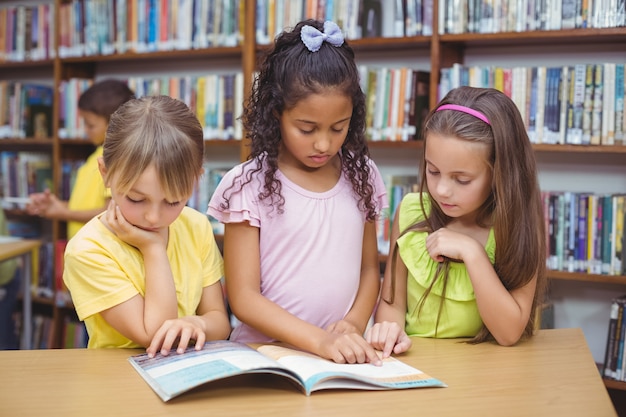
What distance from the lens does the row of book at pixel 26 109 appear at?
388cm

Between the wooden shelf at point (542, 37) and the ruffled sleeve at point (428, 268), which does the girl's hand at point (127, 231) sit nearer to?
the ruffled sleeve at point (428, 268)

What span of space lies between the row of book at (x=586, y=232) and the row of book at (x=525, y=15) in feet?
1.97

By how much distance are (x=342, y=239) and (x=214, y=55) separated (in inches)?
87.3

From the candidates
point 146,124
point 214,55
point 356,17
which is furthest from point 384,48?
point 146,124

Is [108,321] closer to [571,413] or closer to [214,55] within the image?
[571,413]

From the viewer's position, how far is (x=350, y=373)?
106 cm

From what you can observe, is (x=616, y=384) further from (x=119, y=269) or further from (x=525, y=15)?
(x=119, y=269)

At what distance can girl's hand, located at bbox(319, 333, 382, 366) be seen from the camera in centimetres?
118

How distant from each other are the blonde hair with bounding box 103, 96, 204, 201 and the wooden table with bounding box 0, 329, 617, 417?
31 centimetres

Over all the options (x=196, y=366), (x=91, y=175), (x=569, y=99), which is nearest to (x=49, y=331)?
(x=91, y=175)

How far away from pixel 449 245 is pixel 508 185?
16 cm

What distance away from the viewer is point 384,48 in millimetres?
3135

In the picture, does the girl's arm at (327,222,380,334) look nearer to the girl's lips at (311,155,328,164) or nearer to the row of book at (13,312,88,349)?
the girl's lips at (311,155,328,164)

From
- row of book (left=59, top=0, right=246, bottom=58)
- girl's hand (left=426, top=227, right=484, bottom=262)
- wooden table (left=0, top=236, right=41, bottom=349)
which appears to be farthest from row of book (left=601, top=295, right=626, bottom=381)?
wooden table (left=0, top=236, right=41, bottom=349)
